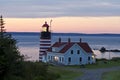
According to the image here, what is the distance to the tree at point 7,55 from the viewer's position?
1989 cm

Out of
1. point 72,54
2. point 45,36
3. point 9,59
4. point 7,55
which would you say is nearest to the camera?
point 7,55

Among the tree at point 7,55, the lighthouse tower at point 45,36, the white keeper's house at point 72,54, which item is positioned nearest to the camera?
the tree at point 7,55

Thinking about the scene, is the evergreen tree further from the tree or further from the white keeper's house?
the white keeper's house

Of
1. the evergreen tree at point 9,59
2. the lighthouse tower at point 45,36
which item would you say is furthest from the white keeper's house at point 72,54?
the evergreen tree at point 9,59

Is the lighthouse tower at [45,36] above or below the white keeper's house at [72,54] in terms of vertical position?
above

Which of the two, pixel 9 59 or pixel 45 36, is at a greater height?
pixel 45 36

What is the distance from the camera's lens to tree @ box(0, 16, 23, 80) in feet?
65.3

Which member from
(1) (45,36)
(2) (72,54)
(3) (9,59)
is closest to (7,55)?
(3) (9,59)

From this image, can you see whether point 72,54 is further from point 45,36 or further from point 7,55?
point 7,55

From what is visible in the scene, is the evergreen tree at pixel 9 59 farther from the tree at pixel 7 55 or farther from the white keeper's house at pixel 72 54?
the white keeper's house at pixel 72 54

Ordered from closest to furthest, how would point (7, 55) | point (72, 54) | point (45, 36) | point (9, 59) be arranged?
point (7, 55) → point (9, 59) → point (72, 54) → point (45, 36)

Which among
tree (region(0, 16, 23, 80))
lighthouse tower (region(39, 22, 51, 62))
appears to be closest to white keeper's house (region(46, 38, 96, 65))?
lighthouse tower (region(39, 22, 51, 62))

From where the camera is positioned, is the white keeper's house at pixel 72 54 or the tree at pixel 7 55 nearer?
the tree at pixel 7 55

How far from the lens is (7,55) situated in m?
20.0
